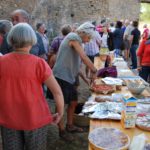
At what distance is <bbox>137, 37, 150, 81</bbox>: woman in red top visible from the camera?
17.5 ft

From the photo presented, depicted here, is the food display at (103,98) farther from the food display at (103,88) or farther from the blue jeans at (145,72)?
the blue jeans at (145,72)

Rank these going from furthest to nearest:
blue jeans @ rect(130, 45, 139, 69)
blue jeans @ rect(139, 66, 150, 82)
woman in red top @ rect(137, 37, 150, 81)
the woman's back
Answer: blue jeans @ rect(130, 45, 139, 69), blue jeans @ rect(139, 66, 150, 82), woman in red top @ rect(137, 37, 150, 81), the woman's back

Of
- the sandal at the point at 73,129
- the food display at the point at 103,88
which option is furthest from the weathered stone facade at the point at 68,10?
the food display at the point at 103,88

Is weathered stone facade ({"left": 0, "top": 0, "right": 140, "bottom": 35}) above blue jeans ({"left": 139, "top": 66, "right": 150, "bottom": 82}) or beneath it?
above

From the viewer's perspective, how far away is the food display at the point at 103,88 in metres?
3.24

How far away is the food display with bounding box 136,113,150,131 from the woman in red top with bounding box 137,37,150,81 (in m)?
2.98

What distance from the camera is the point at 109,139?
2.05 metres

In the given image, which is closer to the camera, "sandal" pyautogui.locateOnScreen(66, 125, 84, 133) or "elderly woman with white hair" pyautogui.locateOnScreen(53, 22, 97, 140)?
"elderly woman with white hair" pyautogui.locateOnScreen(53, 22, 97, 140)

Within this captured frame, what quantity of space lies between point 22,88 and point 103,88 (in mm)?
1324

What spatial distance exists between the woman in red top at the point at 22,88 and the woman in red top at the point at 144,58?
11.1 feet

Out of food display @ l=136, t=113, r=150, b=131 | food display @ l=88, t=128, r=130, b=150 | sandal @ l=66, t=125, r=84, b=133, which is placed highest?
food display @ l=136, t=113, r=150, b=131

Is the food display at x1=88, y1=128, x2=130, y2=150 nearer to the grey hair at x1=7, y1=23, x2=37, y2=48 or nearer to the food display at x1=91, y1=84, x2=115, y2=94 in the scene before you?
the grey hair at x1=7, y1=23, x2=37, y2=48

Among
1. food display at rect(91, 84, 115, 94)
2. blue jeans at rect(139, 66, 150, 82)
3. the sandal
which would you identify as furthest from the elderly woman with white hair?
blue jeans at rect(139, 66, 150, 82)

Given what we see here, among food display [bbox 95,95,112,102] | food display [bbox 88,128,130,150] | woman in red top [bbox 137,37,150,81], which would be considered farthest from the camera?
woman in red top [bbox 137,37,150,81]
